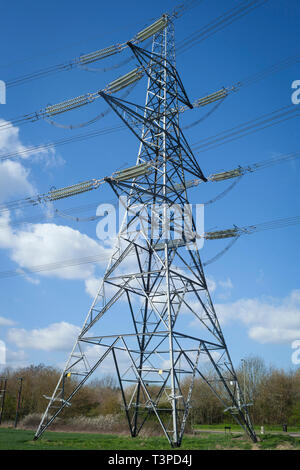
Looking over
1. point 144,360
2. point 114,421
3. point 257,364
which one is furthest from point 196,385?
point 144,360

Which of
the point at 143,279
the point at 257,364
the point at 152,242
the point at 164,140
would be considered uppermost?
the point at 164,140

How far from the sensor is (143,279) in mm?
18297

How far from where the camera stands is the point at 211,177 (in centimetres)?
2020

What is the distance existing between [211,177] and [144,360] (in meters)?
9.74

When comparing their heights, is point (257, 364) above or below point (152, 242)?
below

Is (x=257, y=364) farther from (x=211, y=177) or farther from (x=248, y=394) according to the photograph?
(x=211, y=177)

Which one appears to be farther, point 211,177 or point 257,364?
point 257,364
